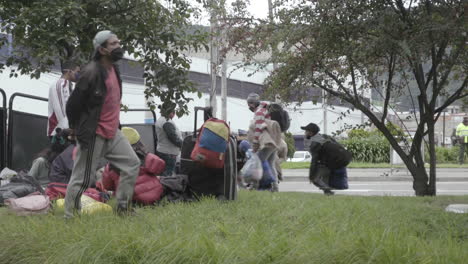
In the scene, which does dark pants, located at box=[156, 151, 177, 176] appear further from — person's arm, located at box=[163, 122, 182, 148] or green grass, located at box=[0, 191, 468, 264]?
green grass, located at box=[0, 191, 468, 264]

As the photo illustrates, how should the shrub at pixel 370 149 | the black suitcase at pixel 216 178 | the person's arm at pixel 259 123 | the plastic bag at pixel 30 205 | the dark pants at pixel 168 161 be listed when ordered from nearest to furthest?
the plastic bag at pixel 30 205 → the black suitcase at pixel 216 178 → the person's arm at pixel 259 123 → the dark pants at pixel 168 161 → the shrub at pixel 370 149

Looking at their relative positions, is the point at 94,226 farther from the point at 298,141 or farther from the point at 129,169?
the point at 298,141

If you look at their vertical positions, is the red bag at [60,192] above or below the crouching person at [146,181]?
below

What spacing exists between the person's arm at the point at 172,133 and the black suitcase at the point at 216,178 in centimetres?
331

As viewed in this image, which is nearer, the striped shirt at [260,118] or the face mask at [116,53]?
the face mask at [116,53]

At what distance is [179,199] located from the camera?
6.86 metres

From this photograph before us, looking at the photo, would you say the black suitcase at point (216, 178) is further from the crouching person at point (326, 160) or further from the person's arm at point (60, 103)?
the crouching person at point (326, 160)

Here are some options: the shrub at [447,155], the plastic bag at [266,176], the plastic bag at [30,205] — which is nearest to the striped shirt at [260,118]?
the plastic bag at [266,176]

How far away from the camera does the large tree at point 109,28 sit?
7.54m

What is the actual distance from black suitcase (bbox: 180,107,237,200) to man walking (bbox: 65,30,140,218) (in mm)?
1461

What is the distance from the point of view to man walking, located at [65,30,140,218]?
5227mm

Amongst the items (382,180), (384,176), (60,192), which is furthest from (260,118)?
(382,180)

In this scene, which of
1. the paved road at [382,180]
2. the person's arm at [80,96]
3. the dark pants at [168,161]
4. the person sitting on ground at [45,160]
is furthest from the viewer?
the paved road at [382,180]

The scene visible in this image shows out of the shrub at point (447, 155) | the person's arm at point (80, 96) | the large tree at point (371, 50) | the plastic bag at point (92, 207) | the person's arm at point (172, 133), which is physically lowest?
the plastic bag at point (92, 207)
